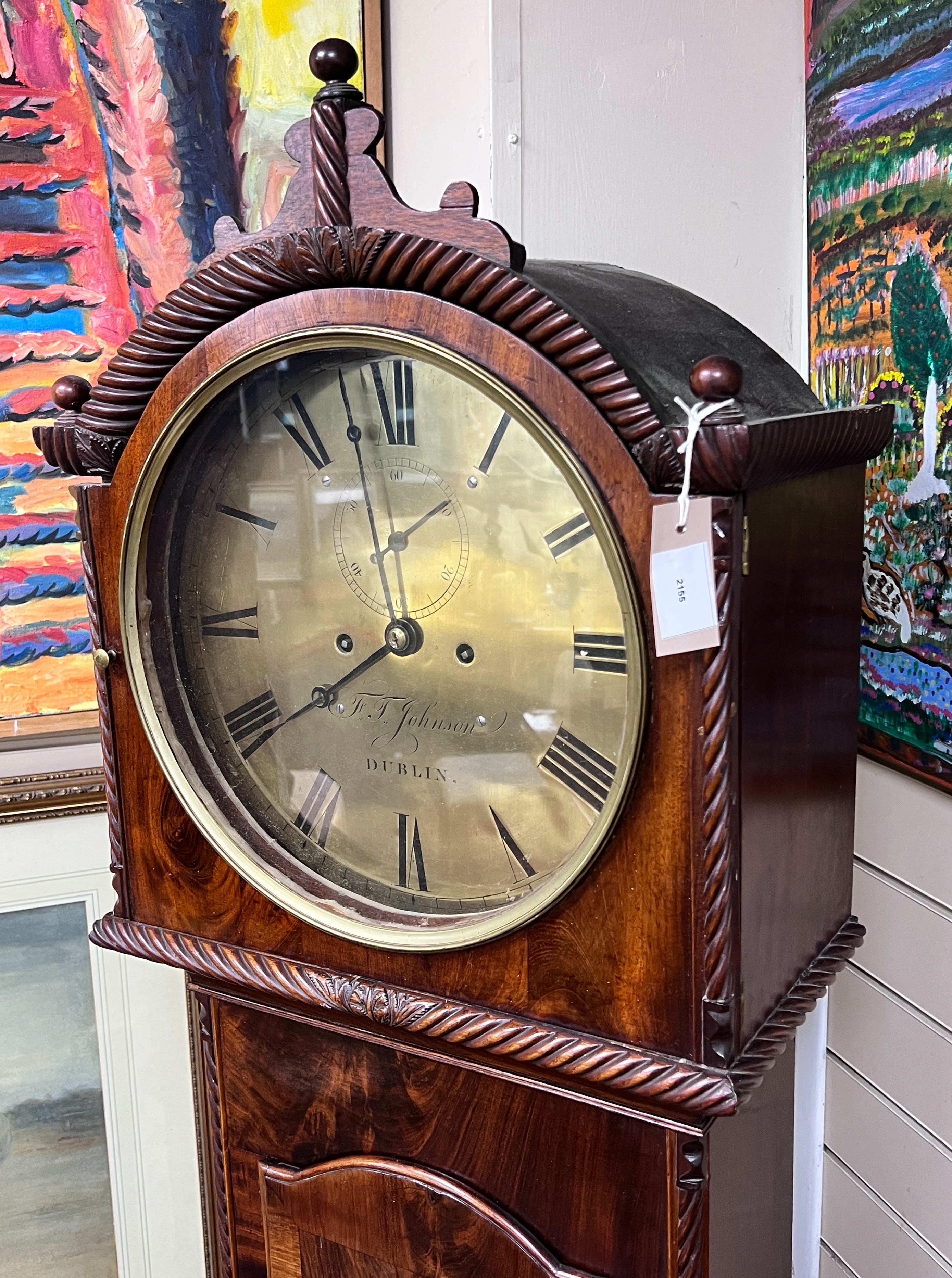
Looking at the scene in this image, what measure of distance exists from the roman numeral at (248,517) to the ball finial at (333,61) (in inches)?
12.5

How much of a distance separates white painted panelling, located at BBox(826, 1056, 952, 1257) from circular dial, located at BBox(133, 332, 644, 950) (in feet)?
2.25

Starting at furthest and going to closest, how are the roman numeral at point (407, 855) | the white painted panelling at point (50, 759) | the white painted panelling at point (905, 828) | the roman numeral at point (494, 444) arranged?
the white painted panelling at point (50, 759) < the white painted panelling at point (905, 828) < the roman numeral at point (407, 855) < the roman numeral at point (494, 444)

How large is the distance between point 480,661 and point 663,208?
2.22 feet

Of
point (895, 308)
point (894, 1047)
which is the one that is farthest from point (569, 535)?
point (894, 1047)

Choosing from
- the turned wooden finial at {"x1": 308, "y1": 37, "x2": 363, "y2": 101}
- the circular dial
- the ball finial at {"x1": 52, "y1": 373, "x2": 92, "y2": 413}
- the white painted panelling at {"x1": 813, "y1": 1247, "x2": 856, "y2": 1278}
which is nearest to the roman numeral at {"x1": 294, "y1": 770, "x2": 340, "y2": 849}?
the circular dial

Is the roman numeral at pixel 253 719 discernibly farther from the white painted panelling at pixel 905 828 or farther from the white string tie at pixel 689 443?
the white painted panelling at pixel 905 828

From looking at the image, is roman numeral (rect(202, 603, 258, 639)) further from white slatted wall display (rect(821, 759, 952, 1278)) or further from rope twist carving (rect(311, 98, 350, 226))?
white slatted wall display (rect(821, 759, 952, 1278))

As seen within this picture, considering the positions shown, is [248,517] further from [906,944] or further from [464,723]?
[906,944]

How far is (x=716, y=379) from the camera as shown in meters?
0.67

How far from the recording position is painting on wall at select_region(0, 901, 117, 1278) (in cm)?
152

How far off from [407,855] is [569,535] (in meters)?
0.29

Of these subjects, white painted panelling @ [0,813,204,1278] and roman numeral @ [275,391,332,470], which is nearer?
roman numeral @ [275,391,332,470]

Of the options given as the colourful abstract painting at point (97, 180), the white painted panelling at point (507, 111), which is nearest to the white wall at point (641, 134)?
the white painted panelling at point (507, 111)

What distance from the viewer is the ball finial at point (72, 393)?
0.96 meters
